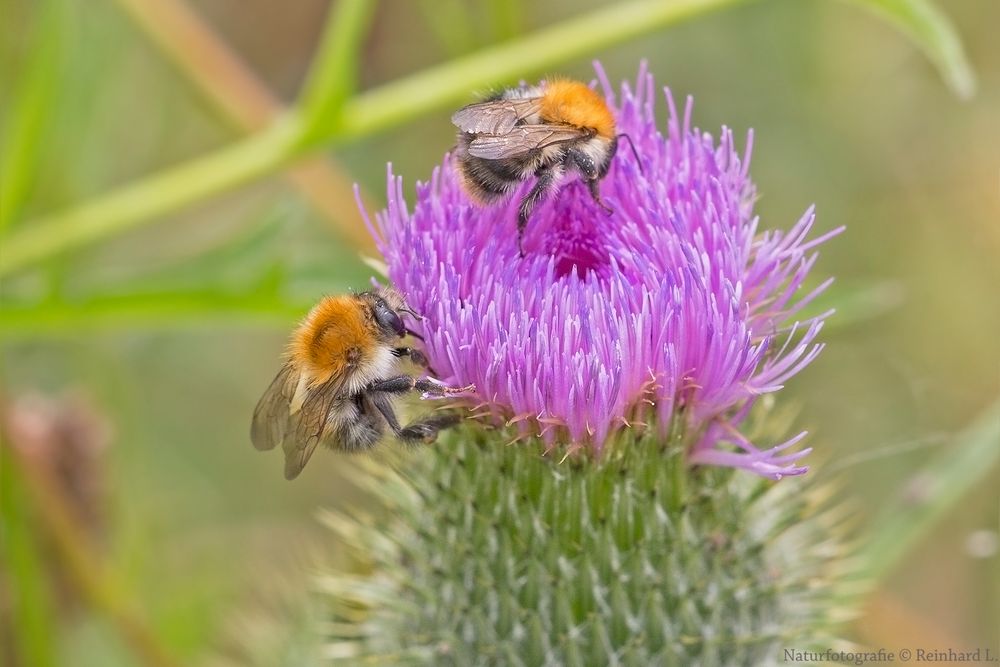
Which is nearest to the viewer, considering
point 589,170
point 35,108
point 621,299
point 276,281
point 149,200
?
point 621,299

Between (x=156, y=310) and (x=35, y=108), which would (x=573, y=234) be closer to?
(x=156, y=310)

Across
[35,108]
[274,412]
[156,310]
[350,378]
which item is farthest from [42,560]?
[350,378]

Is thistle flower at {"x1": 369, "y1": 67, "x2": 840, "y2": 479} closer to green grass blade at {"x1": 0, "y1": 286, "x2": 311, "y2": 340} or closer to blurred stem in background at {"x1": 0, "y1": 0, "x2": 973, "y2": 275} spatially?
green grass blade at {"x1": 0, "y1": 286, "x2": 311, "y2": 340}

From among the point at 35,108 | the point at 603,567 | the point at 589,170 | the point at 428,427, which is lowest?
the point at 603,567

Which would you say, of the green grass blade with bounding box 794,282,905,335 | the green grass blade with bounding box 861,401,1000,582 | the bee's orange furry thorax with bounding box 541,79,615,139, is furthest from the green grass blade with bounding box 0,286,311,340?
the green grass blade with bounding box 861,401,1000,582

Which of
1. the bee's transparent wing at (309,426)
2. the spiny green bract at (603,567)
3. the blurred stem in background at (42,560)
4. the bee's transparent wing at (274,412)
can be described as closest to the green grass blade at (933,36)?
the spiny green bract at (603,567)
